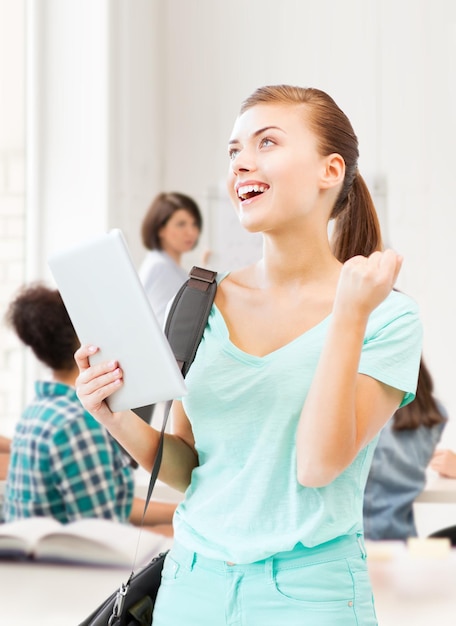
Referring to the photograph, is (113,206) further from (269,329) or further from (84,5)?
(269,329)

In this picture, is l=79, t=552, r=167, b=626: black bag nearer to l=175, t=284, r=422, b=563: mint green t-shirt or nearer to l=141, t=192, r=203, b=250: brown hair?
l=175, t=284, r=422, b=563: mint green t-shirt

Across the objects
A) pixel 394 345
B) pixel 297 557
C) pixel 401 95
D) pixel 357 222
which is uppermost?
pixel 401 95

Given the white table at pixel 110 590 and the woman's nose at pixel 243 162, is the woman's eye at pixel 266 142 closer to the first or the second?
the woman's nose at pixel 243 162

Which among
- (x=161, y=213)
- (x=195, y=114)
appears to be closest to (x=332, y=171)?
(x=161, y=213)

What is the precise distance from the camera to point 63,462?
2648 mm

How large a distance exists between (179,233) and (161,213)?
116 millimetres

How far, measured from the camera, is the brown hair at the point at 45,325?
2672 mm

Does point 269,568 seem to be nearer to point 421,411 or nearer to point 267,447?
point 267,447

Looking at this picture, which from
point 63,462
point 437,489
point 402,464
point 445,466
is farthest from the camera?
point 445,466

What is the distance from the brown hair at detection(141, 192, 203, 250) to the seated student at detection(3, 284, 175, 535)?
48.8 inches

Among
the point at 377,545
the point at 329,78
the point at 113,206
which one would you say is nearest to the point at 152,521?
the point at 377,545

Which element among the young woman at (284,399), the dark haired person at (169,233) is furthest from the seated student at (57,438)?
the young woman at (284,399)

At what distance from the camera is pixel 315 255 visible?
1.13 m

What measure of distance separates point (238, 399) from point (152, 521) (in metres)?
2.07
